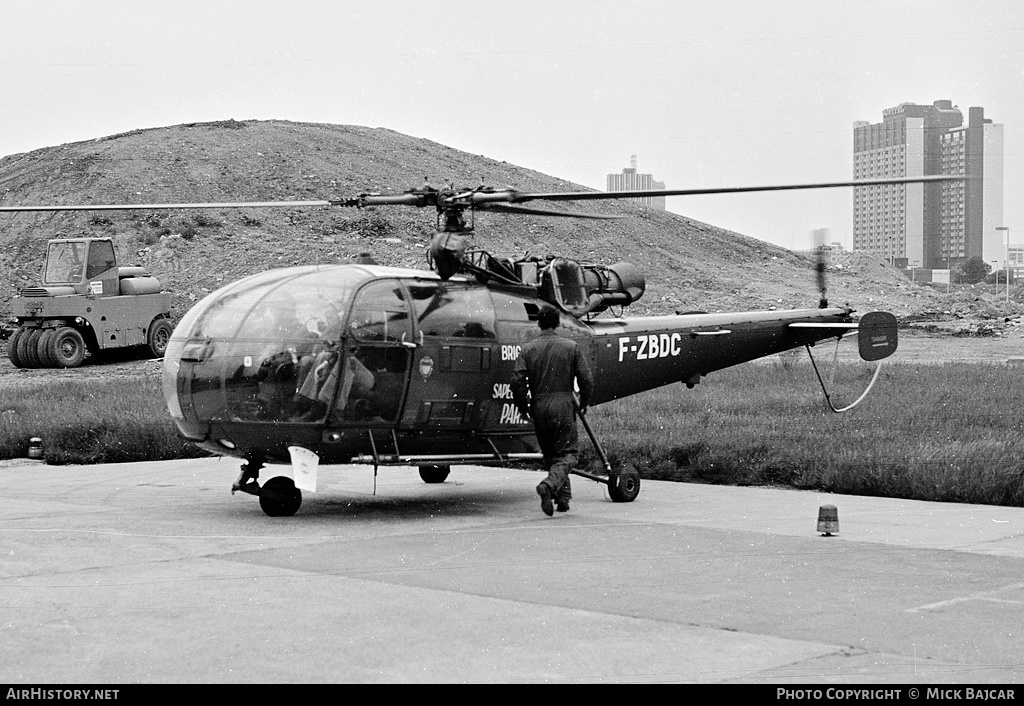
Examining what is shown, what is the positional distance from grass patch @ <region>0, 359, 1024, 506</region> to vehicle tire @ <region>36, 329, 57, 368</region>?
987cm

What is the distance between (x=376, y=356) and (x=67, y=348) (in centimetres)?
2345

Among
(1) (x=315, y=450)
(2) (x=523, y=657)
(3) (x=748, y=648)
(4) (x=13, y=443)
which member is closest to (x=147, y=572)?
(1) (x=315, y=450)

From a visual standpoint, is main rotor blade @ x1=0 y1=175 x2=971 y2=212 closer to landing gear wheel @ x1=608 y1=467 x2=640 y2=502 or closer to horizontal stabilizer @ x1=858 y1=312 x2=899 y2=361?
landing gear wheel @ x1=608 y1=467 x2=640 y2=502

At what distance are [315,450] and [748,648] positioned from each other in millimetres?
5219

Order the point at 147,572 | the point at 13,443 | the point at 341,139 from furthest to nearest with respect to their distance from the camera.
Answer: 1. the point at 341,139
2. the point at 13,443
3. the point at 147,572

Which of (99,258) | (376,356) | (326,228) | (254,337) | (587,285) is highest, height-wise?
(326,228)

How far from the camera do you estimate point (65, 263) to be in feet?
109

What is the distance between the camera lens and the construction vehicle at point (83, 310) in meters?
32.0

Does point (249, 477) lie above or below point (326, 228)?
below

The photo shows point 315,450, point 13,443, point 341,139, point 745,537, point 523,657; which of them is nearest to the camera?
point 523,657

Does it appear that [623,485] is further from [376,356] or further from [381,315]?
[381,315]

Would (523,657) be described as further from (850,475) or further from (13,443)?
(13,443)

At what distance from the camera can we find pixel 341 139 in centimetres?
6388

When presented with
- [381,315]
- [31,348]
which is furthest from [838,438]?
[31,348]
